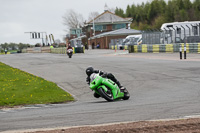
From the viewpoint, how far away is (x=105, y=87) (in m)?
10.8

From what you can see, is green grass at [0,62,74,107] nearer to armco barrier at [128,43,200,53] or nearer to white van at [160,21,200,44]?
armco barrier at [128,43,200,53]

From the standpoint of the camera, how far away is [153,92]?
43.6 ft

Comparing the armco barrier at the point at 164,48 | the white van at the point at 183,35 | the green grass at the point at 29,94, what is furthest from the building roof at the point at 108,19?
the green grass at the point at 29,94

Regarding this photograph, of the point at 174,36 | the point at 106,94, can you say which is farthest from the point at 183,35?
the point at 106,94

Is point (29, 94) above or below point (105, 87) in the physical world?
below

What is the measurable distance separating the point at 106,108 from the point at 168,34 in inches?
1381

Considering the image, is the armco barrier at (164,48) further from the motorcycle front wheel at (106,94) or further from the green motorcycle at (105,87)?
the motorcycle front wheel at (106,94)

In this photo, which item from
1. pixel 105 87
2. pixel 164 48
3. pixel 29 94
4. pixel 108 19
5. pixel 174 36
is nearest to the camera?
pixel 105 87

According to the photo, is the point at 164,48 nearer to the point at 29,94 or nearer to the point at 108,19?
the point at 29,94

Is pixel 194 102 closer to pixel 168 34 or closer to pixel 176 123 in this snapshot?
pixel 176 123

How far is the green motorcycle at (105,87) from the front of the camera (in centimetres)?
1072

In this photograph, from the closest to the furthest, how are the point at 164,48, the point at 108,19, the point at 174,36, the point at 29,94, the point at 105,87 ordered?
1. the point at 105,87
2. the point at 29,94
3. the point at 164,48
4. the point at 174,36
5. the point at 108,19

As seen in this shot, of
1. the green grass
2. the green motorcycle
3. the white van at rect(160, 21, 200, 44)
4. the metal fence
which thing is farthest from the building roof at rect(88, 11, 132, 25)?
the green motorcycle

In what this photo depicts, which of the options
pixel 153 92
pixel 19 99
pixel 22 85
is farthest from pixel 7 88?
pixel 153 92
